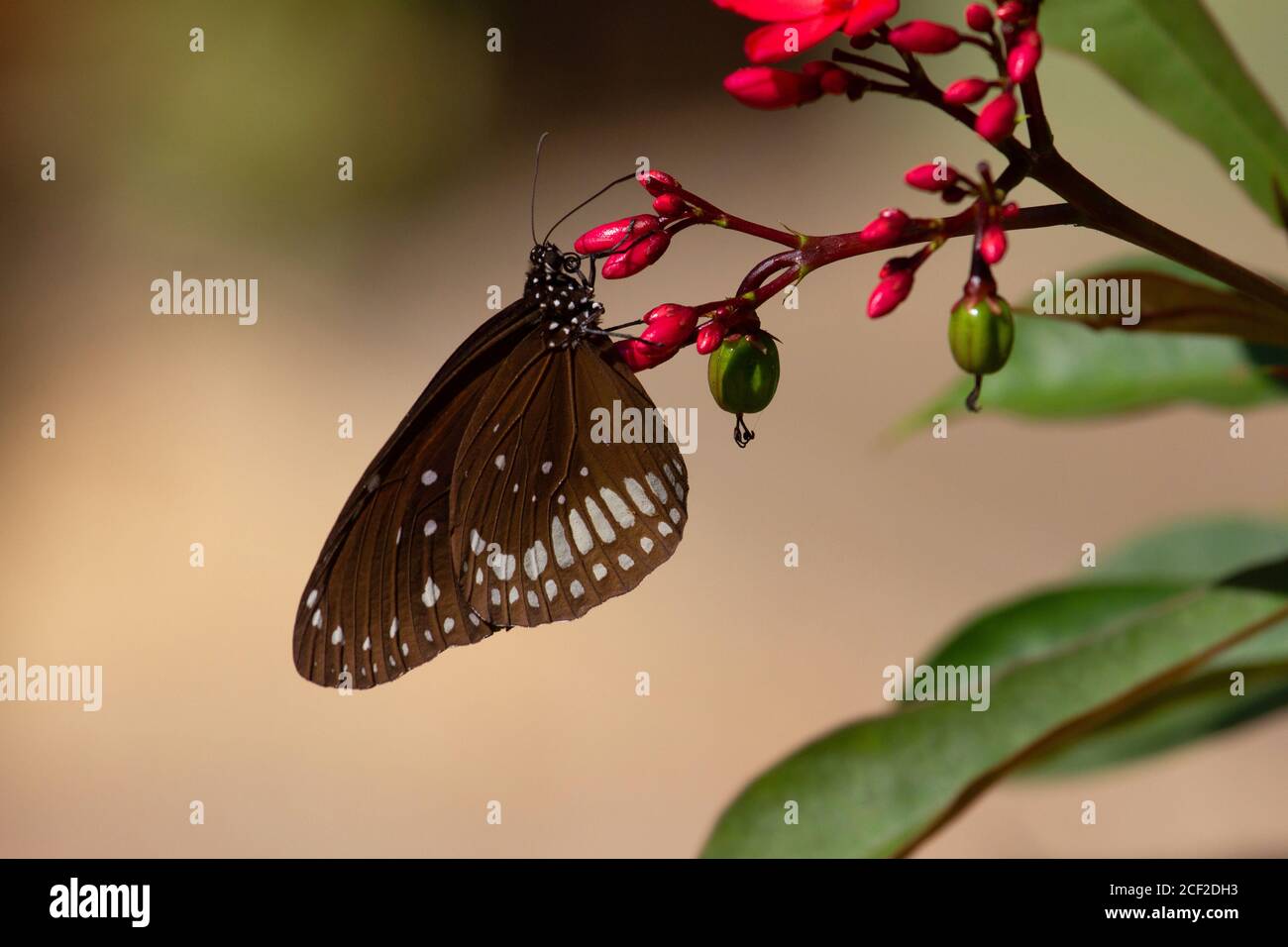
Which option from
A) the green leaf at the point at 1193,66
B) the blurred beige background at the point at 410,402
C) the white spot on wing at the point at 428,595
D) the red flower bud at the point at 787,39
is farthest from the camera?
the blurred beige background at the point at 410,402

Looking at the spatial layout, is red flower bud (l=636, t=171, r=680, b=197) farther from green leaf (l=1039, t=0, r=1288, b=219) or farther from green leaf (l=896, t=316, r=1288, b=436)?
green leaf (l=896, t=316, r=1288, b=436)

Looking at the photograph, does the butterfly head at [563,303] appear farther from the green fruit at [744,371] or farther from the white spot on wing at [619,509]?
the green fruit at [744,371]

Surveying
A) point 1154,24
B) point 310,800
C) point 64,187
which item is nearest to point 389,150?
point 64,187

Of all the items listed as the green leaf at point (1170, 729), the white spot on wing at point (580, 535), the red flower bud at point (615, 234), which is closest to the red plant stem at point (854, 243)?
the red flower bud at point (615, 234)

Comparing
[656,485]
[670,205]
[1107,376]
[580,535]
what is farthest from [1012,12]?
[1107,376]

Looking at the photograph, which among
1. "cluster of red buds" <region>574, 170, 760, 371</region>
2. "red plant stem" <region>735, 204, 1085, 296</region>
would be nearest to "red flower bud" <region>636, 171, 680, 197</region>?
"cluster of red buds" <region>574, 170, 760, 371</region>
